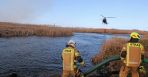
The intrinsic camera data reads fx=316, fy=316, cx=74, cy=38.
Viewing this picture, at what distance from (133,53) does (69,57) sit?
236cm

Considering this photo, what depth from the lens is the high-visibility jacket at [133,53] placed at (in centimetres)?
1151

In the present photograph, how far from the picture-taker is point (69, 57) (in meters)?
11.8

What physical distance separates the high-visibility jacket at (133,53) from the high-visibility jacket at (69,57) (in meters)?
1.84

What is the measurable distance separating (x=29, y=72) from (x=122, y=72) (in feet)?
33.0

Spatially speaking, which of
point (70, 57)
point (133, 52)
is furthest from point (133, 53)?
point (70, 57)

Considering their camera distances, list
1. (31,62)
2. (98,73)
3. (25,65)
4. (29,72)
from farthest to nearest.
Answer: (31,62), (25,65), (29,72), (98,73)

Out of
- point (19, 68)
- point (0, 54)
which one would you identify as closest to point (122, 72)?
point (19, 68)

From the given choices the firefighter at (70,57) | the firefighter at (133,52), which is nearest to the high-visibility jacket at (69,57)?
the firefighter at (70,57)

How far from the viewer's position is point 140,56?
11.6 meters

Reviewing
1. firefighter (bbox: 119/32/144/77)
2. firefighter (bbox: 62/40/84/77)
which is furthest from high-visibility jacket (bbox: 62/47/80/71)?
firefighter (bbox: 119/32/144/77)

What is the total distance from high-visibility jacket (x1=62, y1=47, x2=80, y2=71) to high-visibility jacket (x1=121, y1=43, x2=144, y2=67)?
184 centimetres

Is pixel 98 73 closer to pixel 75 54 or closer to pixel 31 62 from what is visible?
pixel 75 54

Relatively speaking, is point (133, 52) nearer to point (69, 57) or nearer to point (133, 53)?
point (133, 53)

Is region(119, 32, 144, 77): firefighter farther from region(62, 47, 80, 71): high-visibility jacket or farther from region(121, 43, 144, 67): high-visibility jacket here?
region(62, 47, 80, 71): high-visibility jacket
